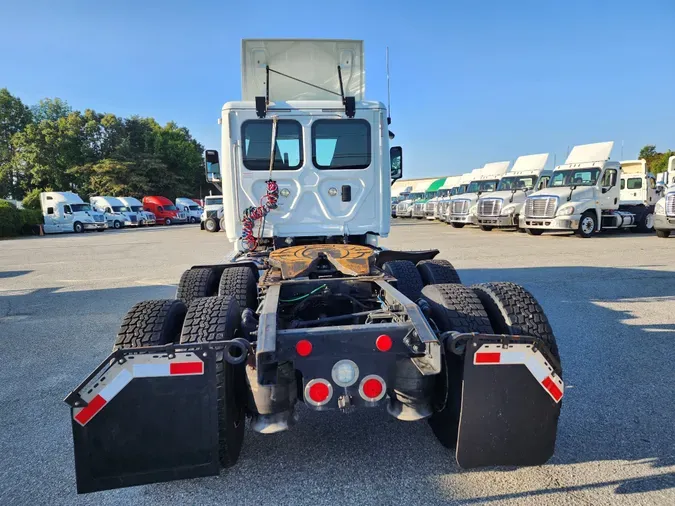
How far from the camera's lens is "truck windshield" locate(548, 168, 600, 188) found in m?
16.3

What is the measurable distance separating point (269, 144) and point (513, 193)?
16206mm

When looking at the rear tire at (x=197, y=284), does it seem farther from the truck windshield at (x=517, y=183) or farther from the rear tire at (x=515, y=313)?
the truck windshield at (x=517, y=183)

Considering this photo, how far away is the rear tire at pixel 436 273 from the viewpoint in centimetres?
457

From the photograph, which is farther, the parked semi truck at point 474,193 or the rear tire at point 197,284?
the parked semi truck at point 474,193

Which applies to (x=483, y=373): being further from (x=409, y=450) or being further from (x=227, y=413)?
(x=227, y=413)

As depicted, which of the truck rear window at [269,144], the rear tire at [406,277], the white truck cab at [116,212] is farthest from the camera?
the white truck cab at [116,212]

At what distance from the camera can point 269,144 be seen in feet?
17.1

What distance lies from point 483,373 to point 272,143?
3764mm

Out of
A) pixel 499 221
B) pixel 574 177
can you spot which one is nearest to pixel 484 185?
pixel 499 221

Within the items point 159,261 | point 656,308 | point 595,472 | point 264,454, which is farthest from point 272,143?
point 159,261

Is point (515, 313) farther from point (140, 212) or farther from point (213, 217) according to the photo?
point (140, 212)

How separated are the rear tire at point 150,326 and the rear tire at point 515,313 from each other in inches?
80.3

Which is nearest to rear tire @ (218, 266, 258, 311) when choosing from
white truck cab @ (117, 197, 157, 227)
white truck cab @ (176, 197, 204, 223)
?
white truck cab @ (117, 197, 157, 227)

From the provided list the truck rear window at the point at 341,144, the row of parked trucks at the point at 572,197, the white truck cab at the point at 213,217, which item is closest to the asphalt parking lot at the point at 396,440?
the truck rear window at the point at 341,144
